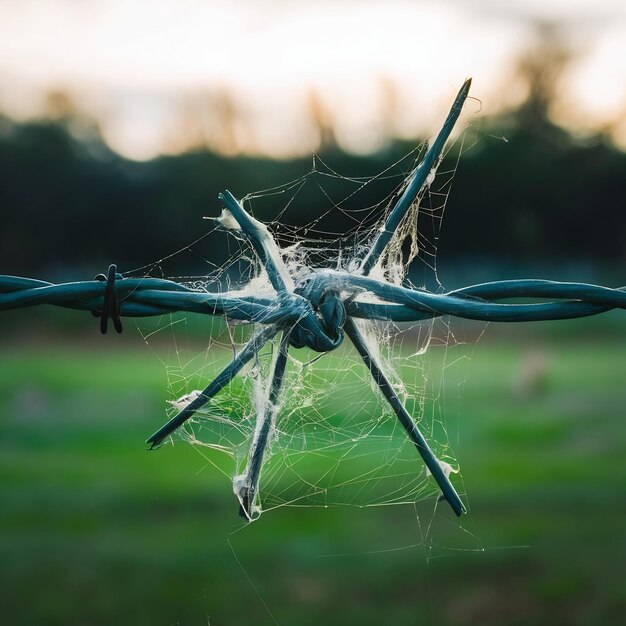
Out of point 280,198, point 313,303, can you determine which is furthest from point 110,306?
point 280,198

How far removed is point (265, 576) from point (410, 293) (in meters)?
4.83

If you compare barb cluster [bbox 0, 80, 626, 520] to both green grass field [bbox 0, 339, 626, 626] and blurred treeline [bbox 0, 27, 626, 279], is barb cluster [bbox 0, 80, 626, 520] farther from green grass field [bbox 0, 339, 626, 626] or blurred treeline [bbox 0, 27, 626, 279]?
blurred treeline [bbox 0, 27, 626, 279]

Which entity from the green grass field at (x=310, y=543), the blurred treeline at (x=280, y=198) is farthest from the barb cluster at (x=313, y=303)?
the blurred treeline at (x=280, y=198)

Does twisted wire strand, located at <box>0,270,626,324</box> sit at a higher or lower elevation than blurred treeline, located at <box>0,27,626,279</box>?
lower

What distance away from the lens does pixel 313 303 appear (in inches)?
52.2

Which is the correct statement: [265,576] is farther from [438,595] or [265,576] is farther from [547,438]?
[547,438]

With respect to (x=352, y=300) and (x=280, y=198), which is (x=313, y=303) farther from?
(x=280, y=198)

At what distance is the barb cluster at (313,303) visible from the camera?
1.33 metres

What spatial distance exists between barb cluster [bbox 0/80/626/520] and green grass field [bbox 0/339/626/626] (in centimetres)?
54

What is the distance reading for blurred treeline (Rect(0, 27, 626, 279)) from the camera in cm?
1795

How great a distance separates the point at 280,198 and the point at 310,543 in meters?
11.1

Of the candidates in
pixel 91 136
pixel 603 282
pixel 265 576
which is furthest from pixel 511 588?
pixel 91 136

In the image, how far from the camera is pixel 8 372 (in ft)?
73.0

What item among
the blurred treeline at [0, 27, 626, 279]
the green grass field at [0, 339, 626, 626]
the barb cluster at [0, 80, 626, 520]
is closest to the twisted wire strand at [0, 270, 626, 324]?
the barb cluster at [0, 80, 626, 520]
